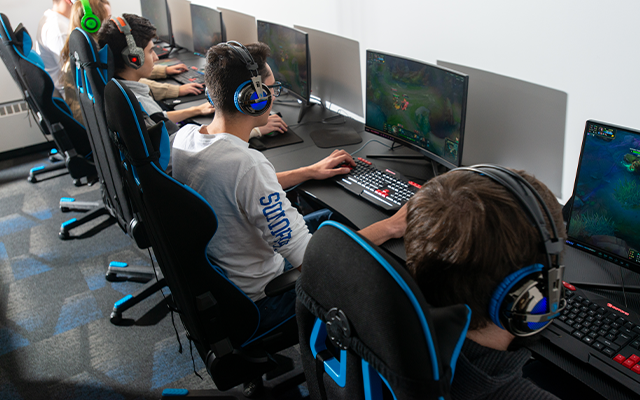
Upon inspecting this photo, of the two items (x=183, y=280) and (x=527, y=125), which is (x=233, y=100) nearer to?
(x=183, y=280)

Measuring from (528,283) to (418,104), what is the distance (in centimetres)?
118

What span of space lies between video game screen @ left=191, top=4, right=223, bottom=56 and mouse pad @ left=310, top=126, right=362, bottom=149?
1.28 m

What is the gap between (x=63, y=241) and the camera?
2805 mm

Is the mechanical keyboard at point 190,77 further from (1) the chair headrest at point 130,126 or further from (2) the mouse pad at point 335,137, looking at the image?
(1) the chair headrest at point 130,126

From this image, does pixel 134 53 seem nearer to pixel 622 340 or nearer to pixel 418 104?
pixel 418 104

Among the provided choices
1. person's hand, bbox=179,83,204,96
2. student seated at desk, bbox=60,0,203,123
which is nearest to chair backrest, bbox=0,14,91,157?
student seated at desk, bbox=60,0,203,123

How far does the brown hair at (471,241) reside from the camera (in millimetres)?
612

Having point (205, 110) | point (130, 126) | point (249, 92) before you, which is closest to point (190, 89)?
point (205, 110)

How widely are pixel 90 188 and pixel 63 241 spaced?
715 millimetres

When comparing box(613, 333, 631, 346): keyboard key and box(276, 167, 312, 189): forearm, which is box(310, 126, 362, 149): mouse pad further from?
box(613, 333, 631, 346): keyboard key

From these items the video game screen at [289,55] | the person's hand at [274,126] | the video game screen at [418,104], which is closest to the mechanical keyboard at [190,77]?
the video game screen at [289,55]

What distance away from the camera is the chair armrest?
1258 mm

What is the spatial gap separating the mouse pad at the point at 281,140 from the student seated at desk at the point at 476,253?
4.90 ft

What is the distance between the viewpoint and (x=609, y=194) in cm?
110
